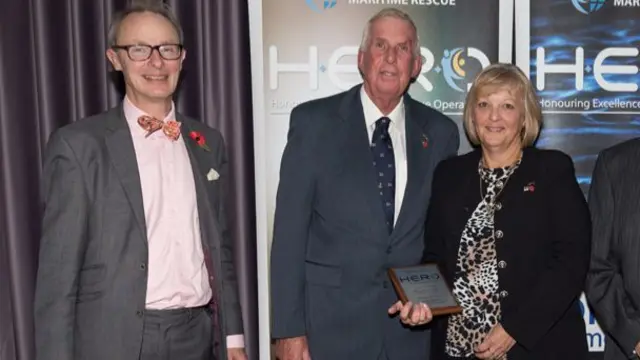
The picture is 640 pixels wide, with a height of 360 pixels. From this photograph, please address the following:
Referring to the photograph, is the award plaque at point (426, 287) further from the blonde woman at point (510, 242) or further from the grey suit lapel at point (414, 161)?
the grey suit lapel at point (414, 161)

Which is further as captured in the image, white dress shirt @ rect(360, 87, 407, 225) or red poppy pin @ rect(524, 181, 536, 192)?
white dress shirt @ rect(360, 87, 407, 225)

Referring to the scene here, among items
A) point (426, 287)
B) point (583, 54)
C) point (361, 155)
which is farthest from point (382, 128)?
point (583, 54)

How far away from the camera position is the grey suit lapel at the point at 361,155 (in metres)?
2.76

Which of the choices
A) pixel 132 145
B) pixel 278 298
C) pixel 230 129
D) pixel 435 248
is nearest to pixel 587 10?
pixel 435 248

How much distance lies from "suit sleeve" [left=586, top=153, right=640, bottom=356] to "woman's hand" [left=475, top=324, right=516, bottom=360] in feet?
1.50

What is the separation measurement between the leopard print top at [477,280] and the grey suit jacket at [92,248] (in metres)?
1.21

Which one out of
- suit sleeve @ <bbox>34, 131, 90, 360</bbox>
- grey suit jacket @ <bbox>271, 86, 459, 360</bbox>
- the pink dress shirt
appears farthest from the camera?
grey suit jacket @ <bbox>271, 86, 459, 360</bbox>

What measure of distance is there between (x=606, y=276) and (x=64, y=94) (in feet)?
9.10

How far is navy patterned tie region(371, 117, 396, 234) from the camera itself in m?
2.81

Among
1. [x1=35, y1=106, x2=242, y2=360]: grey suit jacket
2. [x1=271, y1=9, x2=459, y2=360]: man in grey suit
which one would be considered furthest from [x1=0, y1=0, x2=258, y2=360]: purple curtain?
[x1=35, y1=106, x2=242, y2=360]: grey suit jacket

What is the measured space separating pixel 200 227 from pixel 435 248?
970mm

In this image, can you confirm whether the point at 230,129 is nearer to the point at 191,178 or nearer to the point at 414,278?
the point at 191,178

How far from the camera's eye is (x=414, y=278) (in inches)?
102

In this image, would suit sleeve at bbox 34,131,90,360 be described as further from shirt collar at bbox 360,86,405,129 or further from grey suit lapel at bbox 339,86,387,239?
shirt collar at bbox 360,86,405,129
